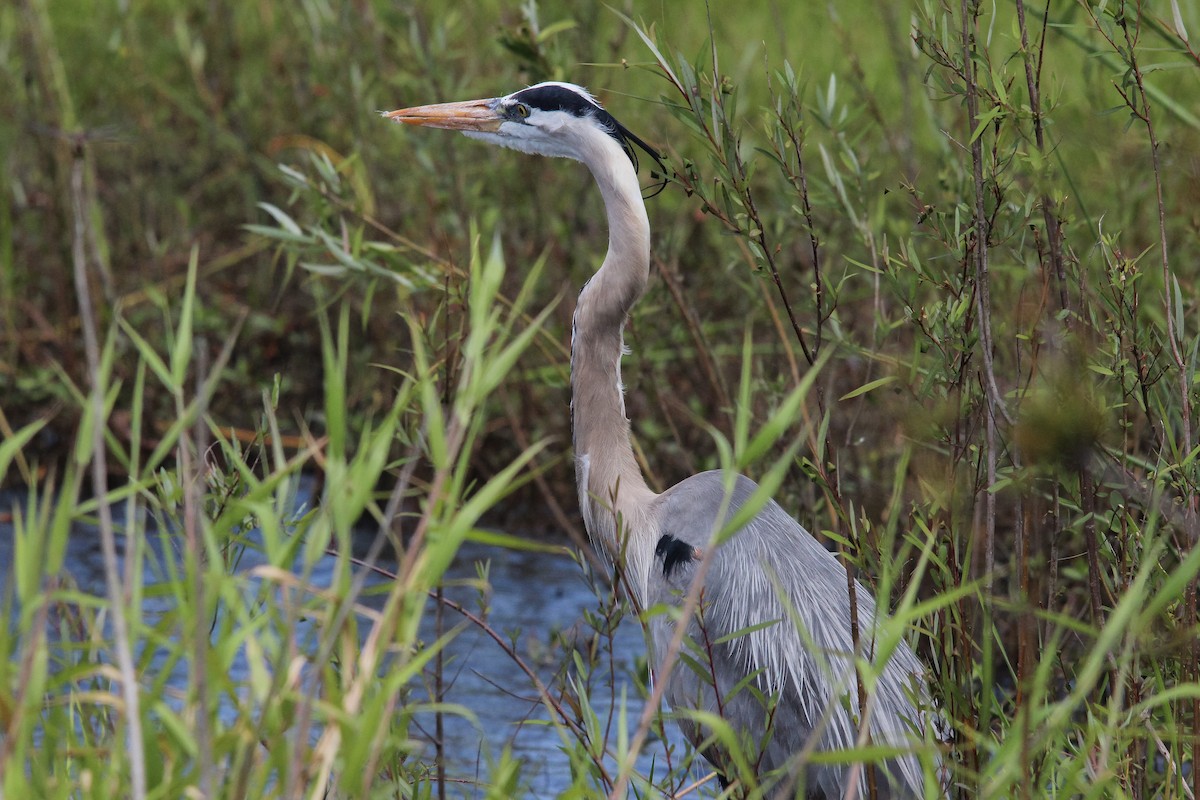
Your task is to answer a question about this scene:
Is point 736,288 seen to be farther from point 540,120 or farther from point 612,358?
point 612,358

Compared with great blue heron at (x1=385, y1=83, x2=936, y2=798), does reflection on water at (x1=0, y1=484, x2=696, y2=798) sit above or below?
below

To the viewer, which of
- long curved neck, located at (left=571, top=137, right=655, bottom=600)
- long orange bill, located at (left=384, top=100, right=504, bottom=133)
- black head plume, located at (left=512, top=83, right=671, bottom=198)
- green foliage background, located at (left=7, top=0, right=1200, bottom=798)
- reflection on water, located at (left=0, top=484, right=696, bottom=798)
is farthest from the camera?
reflection on water, located at (left=0, top=484, right=696, bottom=798)

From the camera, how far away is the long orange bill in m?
3.46

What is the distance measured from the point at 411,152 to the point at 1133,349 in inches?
140

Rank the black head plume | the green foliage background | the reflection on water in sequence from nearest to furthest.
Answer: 1. the green foliage background
2. the black head plume
3. the reflection on water

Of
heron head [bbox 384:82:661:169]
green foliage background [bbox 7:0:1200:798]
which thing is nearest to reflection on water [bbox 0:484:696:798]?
green foliage background [bbox 7:0:1200:798]

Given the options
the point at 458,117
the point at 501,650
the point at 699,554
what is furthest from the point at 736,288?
the point at 699,554

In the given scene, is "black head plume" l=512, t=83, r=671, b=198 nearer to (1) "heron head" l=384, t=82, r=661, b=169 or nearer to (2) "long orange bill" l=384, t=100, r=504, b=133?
(1) "heron head" l=384, t=82, r=661, b=169

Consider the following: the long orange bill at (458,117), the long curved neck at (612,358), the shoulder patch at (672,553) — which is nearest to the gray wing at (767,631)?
the shoulder patch at (672,553)

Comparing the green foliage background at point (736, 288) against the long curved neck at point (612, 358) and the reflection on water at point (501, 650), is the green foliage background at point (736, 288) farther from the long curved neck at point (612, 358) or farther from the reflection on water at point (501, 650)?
the reflection on water at point (501, 650)

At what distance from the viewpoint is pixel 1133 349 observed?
238 centimetres

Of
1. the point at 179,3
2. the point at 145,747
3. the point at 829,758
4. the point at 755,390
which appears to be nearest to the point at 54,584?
the point at 145,747

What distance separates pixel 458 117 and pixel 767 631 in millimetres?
1423

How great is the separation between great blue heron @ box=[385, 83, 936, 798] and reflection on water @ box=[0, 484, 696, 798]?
378 mm
